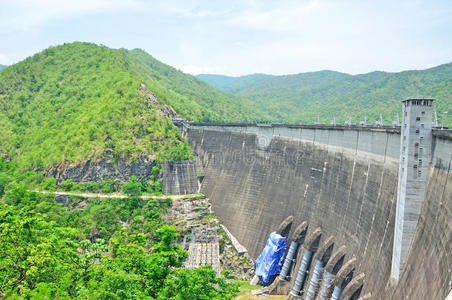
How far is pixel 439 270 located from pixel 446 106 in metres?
70.4

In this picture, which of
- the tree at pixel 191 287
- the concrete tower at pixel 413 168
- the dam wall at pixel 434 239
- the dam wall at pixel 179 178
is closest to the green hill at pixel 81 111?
the dam wall at pixel 179 178

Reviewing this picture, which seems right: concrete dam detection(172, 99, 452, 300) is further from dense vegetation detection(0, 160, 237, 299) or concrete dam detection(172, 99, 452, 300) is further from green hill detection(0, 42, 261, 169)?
green hill detection(0, 42, 261, 169)

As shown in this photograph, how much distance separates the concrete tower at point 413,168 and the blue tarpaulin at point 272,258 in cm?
1351

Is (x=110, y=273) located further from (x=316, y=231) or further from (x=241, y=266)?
(x=241, y=266)

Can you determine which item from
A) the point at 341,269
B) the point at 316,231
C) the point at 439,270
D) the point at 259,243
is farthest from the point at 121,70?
the point at 439,270

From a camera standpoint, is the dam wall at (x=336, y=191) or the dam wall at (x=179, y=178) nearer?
the dam wall at (x=336, y=191)

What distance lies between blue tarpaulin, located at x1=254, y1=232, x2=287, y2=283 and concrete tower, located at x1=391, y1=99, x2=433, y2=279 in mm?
13507

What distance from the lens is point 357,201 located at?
25297 millimetres

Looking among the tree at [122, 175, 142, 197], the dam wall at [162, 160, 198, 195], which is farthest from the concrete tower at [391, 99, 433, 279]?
the tree at [122, 175, 142, 197]

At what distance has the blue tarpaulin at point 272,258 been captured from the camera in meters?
31.7

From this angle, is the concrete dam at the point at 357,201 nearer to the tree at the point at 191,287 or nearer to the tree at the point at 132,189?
the tree at the point at 191,287

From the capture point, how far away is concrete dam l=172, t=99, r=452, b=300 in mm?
17344

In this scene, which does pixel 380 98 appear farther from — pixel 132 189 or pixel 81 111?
pixel 132 189

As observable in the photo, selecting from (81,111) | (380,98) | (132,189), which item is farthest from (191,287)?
(380,98)
